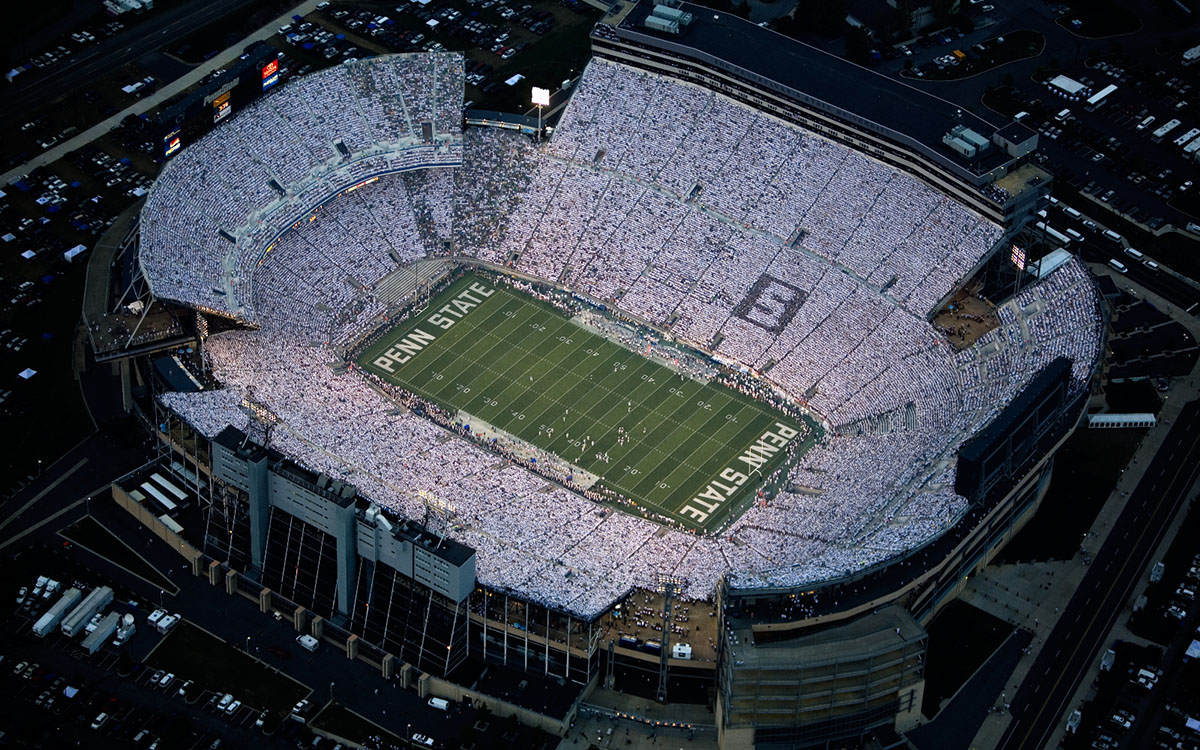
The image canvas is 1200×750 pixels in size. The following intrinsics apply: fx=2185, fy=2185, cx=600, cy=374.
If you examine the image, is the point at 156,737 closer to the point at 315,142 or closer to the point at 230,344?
the point at 230,344

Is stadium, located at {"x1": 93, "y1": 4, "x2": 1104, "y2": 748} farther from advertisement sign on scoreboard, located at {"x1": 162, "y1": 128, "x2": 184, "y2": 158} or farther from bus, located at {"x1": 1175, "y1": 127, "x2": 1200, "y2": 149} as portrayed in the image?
bus, located at {"x1": 1175, "y1": 127, "x2": 1200, "y2": 149}

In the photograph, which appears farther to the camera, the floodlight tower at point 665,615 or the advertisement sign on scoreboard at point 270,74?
the advertisement sign on scoreboard at point 270,74

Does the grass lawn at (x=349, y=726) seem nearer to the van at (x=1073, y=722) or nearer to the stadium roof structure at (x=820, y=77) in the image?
the van at (x=1073, y=722)

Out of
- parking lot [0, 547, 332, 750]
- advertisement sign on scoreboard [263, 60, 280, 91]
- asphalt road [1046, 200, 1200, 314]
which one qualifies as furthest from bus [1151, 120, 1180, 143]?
parking lot [0, 547, 332, 750]

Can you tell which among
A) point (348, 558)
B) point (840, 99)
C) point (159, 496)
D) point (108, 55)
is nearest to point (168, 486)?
point (159, 496)

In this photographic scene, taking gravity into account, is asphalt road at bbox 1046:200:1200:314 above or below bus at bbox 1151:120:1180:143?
below

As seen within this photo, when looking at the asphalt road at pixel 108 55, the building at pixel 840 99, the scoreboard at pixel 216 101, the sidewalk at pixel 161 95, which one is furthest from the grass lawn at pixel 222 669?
the asphalt road at pixel 108 55

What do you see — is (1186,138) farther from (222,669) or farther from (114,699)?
(114,699)
